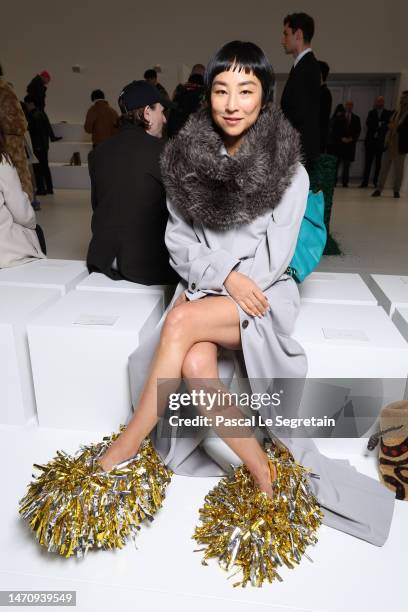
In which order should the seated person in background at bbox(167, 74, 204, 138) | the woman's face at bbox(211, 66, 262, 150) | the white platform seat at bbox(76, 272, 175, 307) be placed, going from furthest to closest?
the seated person in background at bbox(167, 74, 204, 138)
the white platform seat at bbox(76, 272, 175, 307)
the woman's face at bbox(211, 66, 262, 150)

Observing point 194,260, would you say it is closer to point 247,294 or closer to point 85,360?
point 247,294

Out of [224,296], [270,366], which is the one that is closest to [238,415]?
[270,366]

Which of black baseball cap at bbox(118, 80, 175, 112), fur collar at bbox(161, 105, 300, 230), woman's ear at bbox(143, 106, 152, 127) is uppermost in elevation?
black baseball cap at bbox(118, 80, 175, 112)

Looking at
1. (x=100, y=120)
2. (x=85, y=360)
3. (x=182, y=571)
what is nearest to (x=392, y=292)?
(x=85, y=360)

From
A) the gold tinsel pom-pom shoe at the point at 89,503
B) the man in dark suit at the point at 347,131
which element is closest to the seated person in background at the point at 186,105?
the gold tinsel pom-pom shoe at the point at 89,503

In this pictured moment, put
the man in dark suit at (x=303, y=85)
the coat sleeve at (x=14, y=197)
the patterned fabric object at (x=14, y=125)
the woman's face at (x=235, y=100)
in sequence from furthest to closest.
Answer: the patterned fabric object at (x=14, y=125)
the man in dark suit at (x=303, y=85)
the coat sleeve at (x=14, y=197)
the woman's face at (x=235, y=100)

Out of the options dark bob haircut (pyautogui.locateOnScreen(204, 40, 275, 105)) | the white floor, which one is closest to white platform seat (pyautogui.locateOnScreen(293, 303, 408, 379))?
the white floor

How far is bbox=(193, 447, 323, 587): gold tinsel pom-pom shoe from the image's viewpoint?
4.45 ft

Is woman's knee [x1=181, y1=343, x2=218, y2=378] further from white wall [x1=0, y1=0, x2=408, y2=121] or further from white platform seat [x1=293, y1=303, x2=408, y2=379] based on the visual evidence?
white wall [x1=0, y1=0, x2=408, y2=121]

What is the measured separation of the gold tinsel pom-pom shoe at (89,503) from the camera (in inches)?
53.4

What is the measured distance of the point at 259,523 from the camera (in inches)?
54.1

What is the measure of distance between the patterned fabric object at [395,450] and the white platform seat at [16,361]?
52.8 inches

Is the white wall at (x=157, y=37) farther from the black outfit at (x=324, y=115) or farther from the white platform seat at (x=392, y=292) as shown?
the white platform seat at (x=392, y=292)

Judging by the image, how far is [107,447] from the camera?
1.55m
